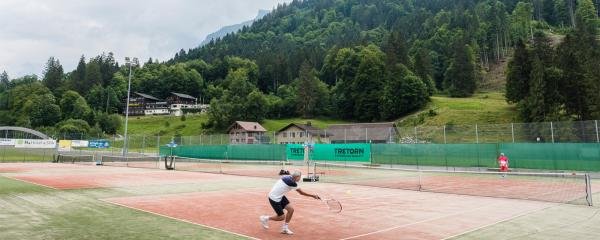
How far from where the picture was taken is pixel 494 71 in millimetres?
126000

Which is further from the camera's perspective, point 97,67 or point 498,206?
point 97,67

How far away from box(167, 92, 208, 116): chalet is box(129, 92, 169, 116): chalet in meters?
2.82

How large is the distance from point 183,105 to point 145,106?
14.4m

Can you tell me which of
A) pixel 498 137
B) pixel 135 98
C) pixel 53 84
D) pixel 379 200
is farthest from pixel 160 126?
pixel 379 200

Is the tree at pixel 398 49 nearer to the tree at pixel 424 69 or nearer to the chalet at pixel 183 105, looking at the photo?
the tree at pixel 424 69

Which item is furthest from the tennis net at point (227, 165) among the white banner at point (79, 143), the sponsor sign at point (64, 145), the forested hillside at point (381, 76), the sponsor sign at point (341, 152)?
the forested hillside at point (381, 76)

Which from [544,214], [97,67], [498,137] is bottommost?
[544,214]

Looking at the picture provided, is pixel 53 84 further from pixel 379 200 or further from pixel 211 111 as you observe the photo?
pixel 379 200

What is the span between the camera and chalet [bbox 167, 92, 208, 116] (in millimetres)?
137000

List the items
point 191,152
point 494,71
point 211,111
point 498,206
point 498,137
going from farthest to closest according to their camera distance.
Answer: point 494,71, point 211,111, point 191,152, point 498,137, point 498,206

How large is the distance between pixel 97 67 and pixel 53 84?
1633 cm

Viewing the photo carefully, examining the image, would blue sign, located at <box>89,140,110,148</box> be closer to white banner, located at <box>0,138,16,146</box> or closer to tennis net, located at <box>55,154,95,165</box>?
tennis net, located at <box>55,154,95,165</box>

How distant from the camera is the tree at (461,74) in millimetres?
103875

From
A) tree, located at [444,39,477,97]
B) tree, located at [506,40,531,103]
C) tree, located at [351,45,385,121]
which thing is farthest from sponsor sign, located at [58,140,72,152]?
tree, located at [444,39,477,97]
